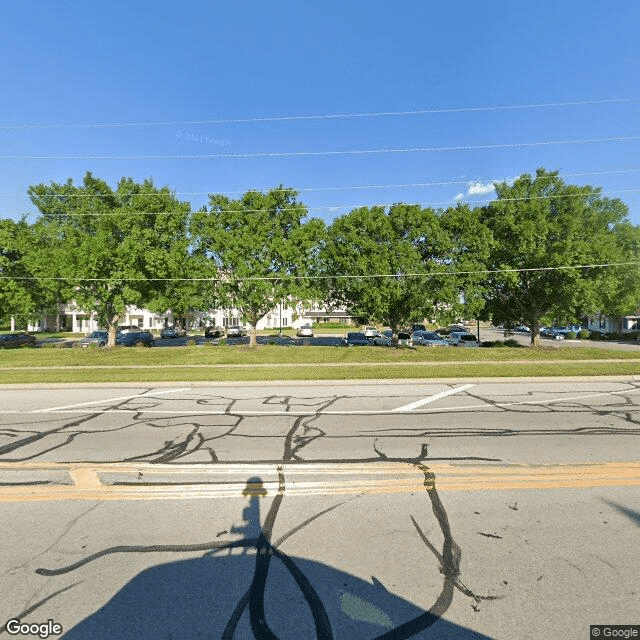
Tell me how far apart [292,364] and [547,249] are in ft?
54.9

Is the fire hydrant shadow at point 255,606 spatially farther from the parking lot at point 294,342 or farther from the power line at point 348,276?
the parking lot at point 294,342

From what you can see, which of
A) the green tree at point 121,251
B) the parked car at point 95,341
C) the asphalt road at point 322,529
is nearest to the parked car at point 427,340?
the green tree at point 121,251

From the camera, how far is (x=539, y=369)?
15.0 m

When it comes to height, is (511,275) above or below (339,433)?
above

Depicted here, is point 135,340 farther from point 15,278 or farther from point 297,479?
point 297,479

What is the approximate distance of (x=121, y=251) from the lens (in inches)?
902

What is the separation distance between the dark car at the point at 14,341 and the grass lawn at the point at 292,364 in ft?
26.5

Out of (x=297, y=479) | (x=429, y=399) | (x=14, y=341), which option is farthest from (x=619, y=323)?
(x=14, y=341)

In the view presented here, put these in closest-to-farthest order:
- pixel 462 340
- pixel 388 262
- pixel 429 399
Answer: pixel 429 399
pixel 388 262
pixel 462 340

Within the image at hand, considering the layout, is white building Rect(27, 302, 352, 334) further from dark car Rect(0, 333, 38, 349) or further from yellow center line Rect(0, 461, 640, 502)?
yellow center line Rect(0, 461, 640, 502)

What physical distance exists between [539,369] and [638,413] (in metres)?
7.20

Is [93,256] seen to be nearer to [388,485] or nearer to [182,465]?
[182,465]

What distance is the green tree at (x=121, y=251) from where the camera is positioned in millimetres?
23016

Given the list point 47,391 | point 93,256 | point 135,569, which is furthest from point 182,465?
point 93,256
